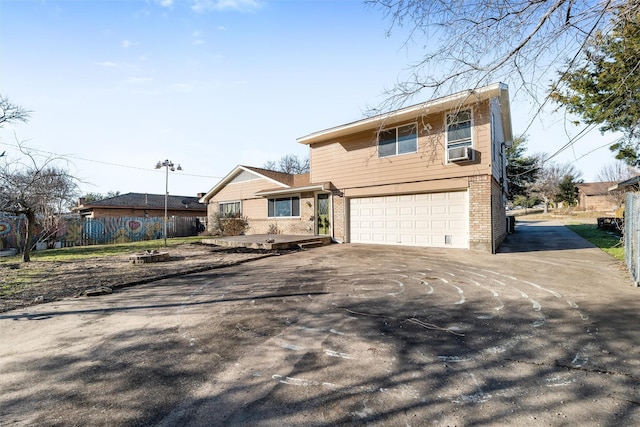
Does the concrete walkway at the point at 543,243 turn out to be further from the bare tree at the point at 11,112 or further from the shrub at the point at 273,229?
the bare tree at the point at 11,112

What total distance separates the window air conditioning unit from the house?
0.03m

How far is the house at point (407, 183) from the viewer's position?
9820 millimetres

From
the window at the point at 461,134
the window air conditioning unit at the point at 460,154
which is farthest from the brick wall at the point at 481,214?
the window at the point at 461,134

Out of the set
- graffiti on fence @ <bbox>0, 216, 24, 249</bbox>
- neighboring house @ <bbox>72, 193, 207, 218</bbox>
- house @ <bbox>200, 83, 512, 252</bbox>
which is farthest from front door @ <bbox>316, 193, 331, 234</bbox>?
neighboring house @ <bbox>72, 193, 207, 218</bbox>

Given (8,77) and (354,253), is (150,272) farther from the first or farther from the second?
(8,77)

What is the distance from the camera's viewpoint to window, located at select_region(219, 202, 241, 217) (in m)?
19.7

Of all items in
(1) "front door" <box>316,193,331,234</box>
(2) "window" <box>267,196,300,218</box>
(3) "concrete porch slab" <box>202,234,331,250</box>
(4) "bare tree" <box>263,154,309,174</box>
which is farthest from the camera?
(4) "bare tree" <box>263,154,309,174</box>

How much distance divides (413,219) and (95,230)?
19.2m

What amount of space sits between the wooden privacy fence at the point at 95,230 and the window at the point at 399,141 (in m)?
15.5

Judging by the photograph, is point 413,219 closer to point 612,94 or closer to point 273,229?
point 612,94

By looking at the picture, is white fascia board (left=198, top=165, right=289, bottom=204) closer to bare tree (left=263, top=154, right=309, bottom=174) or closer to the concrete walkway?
the concrete walkway

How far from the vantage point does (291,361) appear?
2.87 m

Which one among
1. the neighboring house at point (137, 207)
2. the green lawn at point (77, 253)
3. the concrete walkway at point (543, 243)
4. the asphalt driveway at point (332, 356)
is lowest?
the asphalt driveway at point (332, 356)

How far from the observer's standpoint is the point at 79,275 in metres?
7.29
